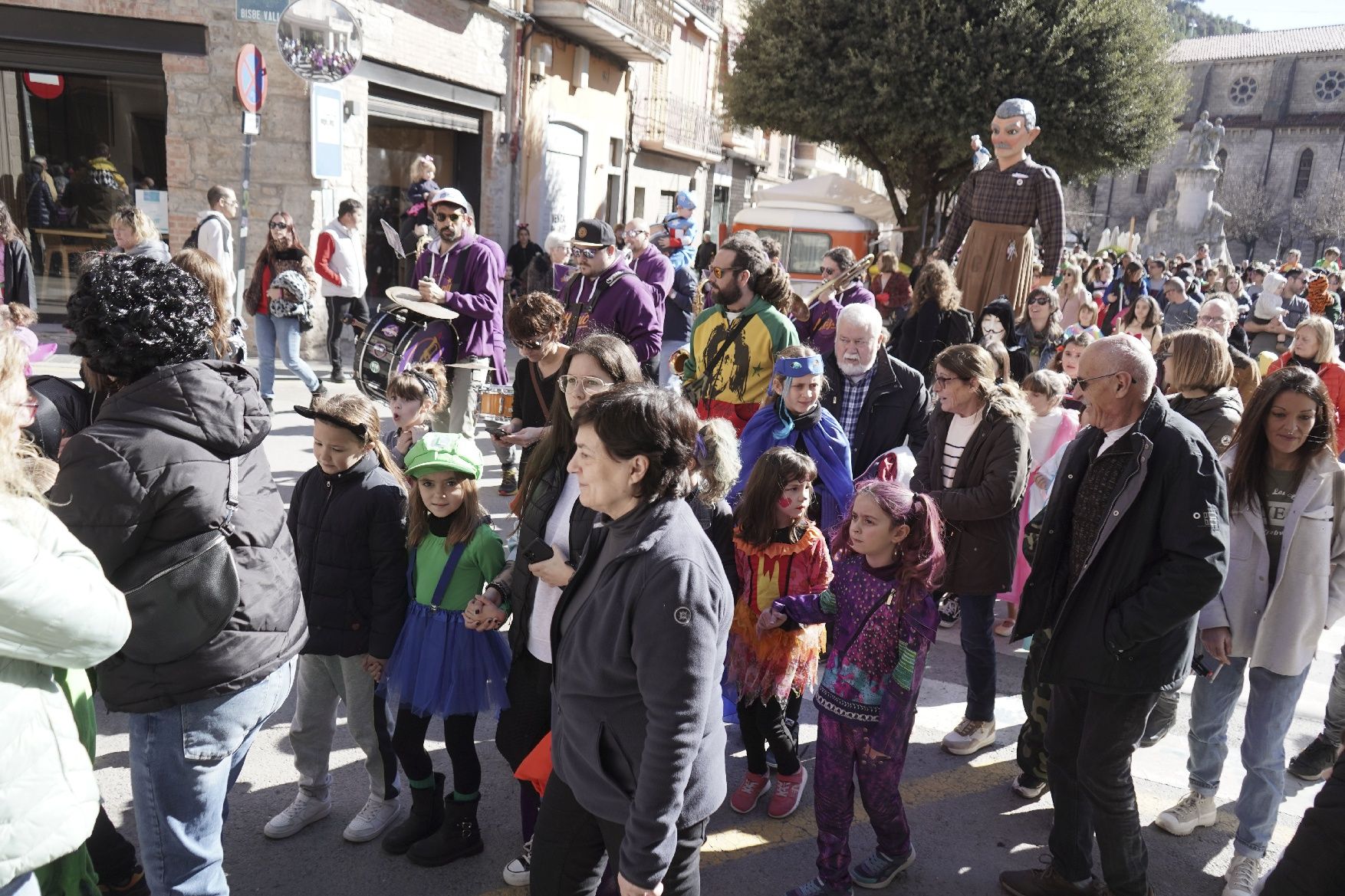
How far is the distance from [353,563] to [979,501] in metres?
2.43

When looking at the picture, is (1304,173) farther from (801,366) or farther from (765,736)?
(765,736)

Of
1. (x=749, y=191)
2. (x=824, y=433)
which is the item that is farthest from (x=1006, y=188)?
(x=749, y=191)

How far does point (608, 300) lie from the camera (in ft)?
20.2

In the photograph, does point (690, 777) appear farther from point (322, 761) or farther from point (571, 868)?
point (322, 761)

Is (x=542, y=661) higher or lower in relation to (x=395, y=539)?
lower

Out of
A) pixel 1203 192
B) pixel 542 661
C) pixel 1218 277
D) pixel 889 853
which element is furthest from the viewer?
pixel 1203 192

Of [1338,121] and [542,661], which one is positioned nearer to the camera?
[542,661]

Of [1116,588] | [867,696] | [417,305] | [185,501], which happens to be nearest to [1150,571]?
[1116,588]

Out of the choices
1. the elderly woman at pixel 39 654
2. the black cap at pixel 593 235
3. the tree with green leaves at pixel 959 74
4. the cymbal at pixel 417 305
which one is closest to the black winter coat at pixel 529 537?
the elderly woman at pixel 39 654

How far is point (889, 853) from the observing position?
3344 millimetres

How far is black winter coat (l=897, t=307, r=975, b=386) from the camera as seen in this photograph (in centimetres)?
A: 682

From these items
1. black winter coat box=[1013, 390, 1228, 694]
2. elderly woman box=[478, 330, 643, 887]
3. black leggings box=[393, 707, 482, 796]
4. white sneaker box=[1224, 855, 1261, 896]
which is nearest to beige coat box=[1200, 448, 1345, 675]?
black winter coat box=[1013, 390, 1228, 694]

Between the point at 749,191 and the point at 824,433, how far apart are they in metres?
31.8

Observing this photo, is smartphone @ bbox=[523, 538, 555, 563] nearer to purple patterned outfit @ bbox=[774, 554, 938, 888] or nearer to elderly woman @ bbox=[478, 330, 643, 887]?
elderly woman @ bbox=[478, 330, 643, 887]
